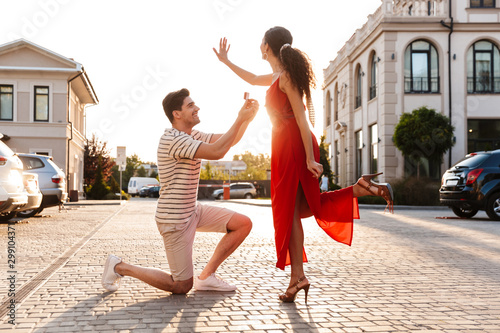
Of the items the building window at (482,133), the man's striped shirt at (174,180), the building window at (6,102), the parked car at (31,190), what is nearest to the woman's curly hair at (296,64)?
the man's striped shirt at (174,180)

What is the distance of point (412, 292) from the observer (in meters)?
5.05

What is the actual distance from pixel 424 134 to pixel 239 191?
24.4m

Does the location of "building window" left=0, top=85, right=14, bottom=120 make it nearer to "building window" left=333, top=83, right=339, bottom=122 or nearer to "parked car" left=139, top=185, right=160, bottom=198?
"building window" left=333, top=83, right=339, bottom=122

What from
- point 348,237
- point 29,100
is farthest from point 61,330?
point 29,100

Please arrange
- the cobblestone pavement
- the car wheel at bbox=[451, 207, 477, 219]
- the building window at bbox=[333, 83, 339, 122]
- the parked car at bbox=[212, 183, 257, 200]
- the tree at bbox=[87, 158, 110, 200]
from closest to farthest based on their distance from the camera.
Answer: the cobblestone pavement, the car wheel at bbox=[451, 207, 477, 219], the tree at bbox=[87, 158, 110, 200], the building window at bbox=[333, 83, 339, 122], the parked car at bbox=[212, 183, 257, 200]

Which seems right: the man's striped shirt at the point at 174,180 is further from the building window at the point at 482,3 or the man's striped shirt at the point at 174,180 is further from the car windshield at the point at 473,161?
the building window at the point at 482,3

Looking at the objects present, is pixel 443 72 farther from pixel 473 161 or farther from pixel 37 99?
pixel 37 99

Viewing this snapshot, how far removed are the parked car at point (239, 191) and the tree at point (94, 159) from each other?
8.85m

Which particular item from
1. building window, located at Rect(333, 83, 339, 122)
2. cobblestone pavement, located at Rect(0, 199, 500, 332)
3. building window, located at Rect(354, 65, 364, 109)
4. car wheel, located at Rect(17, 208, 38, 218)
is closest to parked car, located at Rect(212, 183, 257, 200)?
building window, located at Rect(333, 83, 339, 122)

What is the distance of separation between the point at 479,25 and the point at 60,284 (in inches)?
1105

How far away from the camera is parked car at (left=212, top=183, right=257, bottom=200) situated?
159 ft

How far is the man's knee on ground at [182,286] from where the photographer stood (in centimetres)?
482

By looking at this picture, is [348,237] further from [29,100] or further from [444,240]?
[29,100]

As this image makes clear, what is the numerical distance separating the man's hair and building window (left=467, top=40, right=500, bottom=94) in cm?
2678
